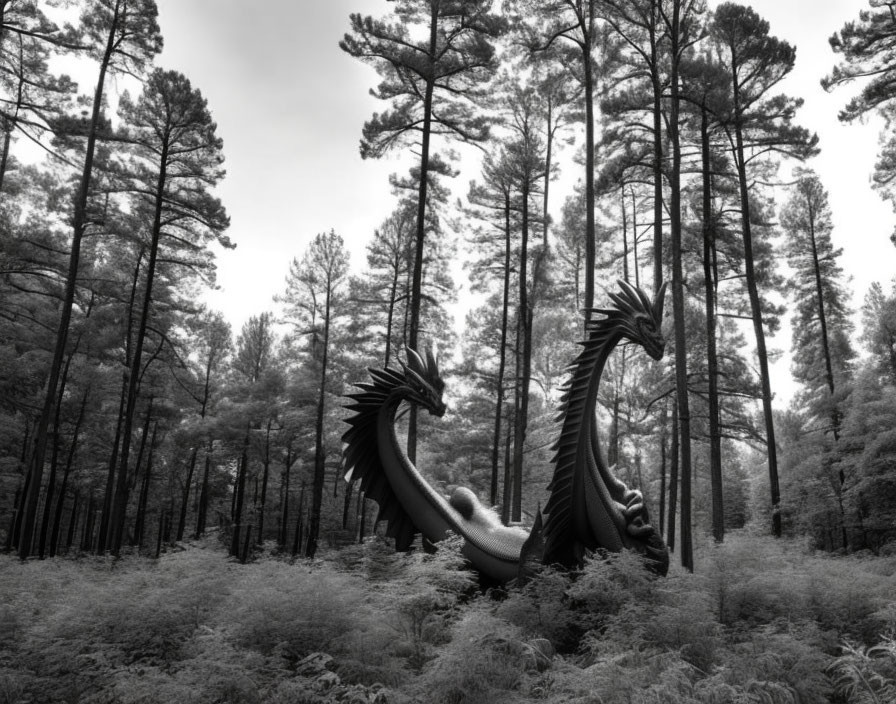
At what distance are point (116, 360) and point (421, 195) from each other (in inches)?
452

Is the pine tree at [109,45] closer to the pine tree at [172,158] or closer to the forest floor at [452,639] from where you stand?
the pine tree at [172,158]

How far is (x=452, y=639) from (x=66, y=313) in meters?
11.4

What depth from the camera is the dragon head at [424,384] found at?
28.6 feet

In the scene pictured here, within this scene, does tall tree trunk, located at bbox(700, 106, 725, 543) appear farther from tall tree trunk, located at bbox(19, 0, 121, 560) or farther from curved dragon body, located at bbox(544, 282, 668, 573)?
tall tree trunk, located at bbox(19, 0, 121, 560)

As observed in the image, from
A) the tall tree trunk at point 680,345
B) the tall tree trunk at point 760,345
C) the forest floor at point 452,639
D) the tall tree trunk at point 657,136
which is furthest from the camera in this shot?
the tall tree trunk at point 760,345

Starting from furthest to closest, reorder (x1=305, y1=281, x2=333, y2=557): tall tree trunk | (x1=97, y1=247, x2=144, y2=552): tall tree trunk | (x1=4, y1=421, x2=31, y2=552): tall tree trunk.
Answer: (x1=4, y1=421, x2=31, y2=552): tall tree trunk
(x1=305, y1=281, x2=333, y2=557): tall tree trunk
(x1=97, y1=247, x2=144, y2=552): tall tree trunk

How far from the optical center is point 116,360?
1878 centimetres

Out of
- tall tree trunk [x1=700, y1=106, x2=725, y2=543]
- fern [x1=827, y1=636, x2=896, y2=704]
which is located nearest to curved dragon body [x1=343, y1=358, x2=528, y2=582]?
fern [x1=827, y1=636, x2=896, y2=704]

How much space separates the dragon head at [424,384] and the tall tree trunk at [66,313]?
7.82m

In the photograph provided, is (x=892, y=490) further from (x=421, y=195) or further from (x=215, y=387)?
(x=215, y=387)

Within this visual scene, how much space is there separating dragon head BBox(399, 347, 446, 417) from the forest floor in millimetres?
2343

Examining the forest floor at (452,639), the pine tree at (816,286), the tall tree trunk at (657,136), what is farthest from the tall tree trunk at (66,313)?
the pine tree at (816,286)

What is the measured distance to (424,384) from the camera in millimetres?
8719

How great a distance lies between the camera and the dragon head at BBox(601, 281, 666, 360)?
22.8ft
